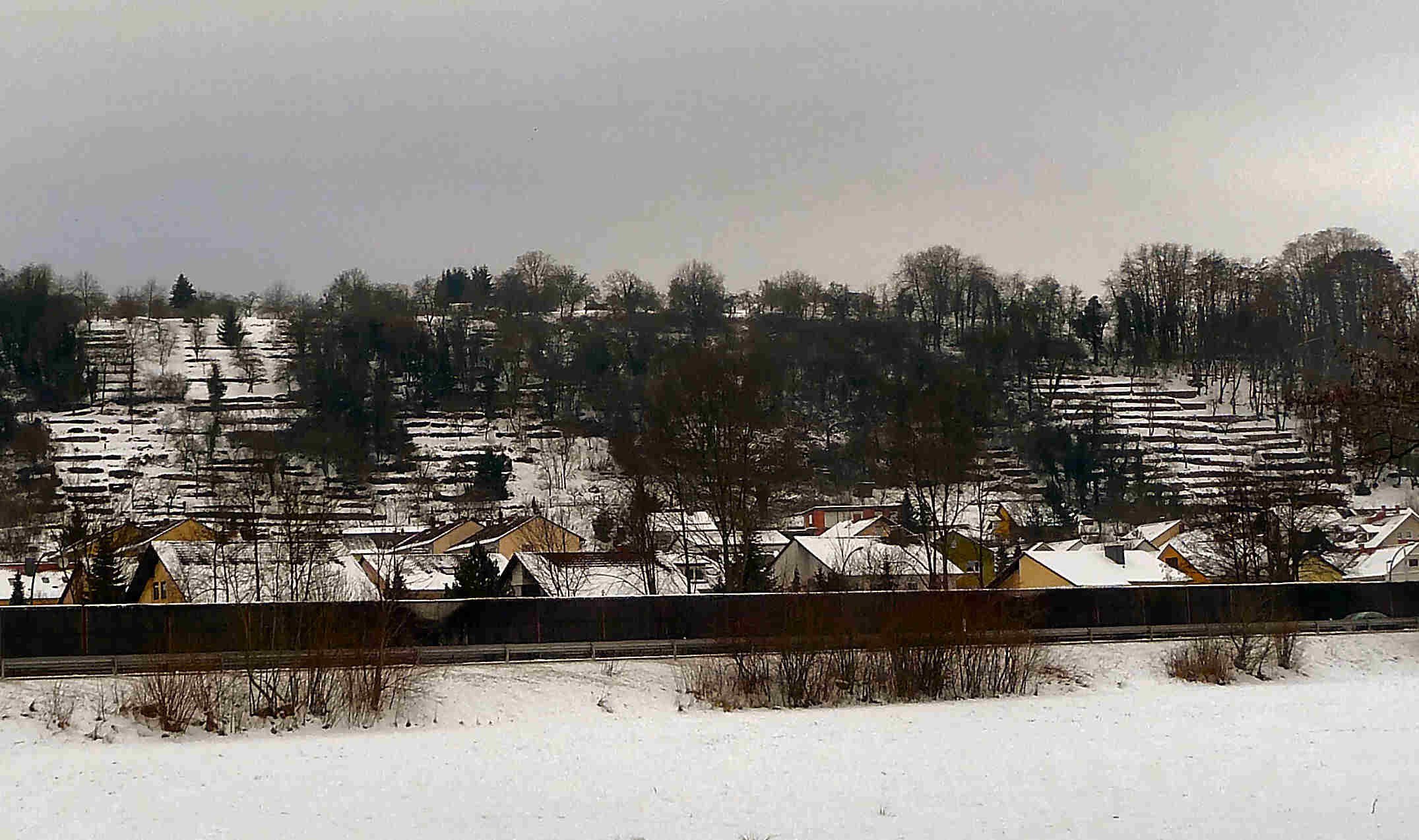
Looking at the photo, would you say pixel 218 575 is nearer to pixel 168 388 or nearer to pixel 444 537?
pixel 444 537

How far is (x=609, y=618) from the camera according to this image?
35.8 m

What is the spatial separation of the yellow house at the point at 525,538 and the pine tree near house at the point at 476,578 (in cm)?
1873

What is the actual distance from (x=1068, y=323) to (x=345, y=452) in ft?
273

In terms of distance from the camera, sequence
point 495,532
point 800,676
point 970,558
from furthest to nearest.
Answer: point 495,532, point 970,558, point 800,676

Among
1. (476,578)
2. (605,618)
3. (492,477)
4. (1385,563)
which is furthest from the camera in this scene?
Answer: (492,477)

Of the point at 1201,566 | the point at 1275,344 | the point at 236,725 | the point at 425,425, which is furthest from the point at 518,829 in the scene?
the point at 1275,344

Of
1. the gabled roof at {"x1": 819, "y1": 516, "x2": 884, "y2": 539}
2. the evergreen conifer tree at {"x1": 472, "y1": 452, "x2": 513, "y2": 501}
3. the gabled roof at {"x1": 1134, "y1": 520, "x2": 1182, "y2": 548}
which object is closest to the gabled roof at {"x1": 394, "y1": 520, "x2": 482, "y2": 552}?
the evergreen conifer tree at {"x1": 472, "y1": 452, "x2": 513, "y2": 501}

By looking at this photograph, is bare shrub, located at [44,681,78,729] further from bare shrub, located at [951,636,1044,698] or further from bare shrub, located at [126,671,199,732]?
bare shrub, located at [951,636,1044,698]

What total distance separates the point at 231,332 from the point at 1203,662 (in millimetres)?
140991

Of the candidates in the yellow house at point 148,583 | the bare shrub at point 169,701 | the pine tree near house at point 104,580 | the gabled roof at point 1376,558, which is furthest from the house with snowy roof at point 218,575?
the gabled roof at point 1376,558

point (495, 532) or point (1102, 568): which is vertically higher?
point (495, 532)

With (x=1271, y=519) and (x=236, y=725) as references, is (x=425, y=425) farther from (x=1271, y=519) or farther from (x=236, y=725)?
(x=236, y=725)

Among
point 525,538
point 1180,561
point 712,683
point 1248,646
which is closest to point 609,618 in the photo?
point 712,683

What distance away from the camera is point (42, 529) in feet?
299
